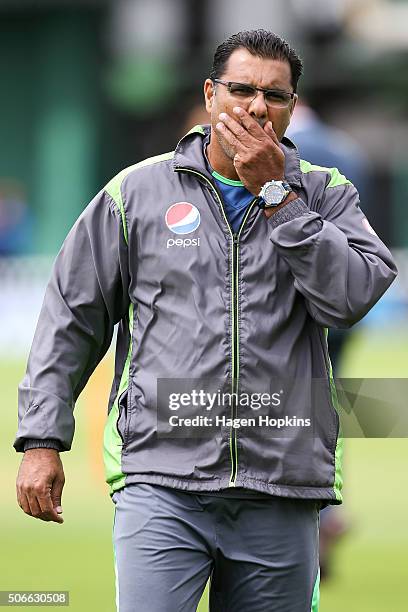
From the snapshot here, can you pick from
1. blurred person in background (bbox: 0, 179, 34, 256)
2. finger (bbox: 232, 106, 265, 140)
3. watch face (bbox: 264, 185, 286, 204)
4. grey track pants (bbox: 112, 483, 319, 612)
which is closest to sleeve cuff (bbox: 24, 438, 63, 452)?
grey track pants (bbox: 112, 483, 319, 612)

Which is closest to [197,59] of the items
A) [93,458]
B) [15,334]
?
[15,334]

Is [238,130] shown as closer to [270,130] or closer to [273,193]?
[270,130]

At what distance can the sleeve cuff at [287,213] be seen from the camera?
428cm

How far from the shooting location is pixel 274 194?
4.31m

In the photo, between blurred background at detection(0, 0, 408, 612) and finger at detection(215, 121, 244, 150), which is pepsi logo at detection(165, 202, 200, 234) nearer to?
finger at detection(215, 121, 244, 150)

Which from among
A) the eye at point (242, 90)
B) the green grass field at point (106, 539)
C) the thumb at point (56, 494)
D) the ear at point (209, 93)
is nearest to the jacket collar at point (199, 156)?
the ear at point (209, 93)

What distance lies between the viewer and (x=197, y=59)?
101ft

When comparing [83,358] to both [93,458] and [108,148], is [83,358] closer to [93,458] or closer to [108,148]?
[93,458]

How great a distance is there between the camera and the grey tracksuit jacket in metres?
4.29

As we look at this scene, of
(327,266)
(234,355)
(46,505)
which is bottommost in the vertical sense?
(46,505)

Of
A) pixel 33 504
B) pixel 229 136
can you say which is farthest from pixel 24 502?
pixel 229 136

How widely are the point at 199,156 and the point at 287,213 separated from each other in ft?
1.47

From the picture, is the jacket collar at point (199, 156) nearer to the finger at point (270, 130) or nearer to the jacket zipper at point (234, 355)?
the finger at point (270, 130)

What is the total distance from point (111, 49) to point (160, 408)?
27198 millimetres
